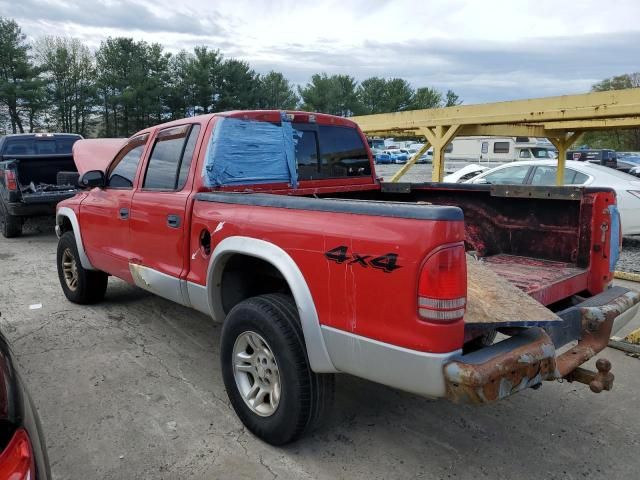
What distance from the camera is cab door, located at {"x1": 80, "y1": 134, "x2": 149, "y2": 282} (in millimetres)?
4438

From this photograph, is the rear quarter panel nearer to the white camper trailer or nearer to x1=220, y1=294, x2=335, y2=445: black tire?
x1=220, y1=294, x2=335, y2=445: black tire

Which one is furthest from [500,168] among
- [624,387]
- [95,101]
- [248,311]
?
[95,101]

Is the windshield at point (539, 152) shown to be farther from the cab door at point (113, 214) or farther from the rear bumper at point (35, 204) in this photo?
the cab door at point (113, 214)

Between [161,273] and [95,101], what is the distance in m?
51.7

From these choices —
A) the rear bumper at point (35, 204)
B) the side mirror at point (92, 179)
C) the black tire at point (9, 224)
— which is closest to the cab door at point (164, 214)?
the side mirror at point (92, 179)

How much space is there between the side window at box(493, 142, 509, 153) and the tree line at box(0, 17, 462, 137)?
25.8m

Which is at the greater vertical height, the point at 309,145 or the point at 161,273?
the point at 309,145

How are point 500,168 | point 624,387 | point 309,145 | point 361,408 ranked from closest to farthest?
point 361,408 → point 624,387 → point 309,145 → point 500,168

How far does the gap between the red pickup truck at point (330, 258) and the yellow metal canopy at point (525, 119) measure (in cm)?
254

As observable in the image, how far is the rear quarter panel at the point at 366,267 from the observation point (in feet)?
7.30

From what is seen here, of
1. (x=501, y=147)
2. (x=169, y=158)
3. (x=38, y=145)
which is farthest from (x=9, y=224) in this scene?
(x=501, y=147)

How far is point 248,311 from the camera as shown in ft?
9.90

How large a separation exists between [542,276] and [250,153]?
2162 millimetres

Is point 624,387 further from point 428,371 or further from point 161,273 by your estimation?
point 161,273
